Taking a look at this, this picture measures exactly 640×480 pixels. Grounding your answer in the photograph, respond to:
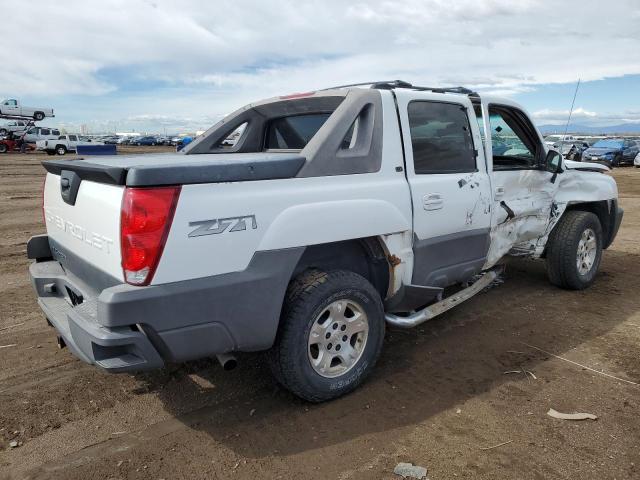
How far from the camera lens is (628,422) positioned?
3.04 metres

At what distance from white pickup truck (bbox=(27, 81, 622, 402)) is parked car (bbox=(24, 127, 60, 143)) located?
1595 inches

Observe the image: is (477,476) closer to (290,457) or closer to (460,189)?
(290,457)

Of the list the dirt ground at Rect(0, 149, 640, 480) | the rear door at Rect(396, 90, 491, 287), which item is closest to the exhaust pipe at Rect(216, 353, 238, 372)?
the dirt ground at Rect(0, 149, 640, 480)

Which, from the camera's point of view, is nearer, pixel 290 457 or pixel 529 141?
pixel 290 457

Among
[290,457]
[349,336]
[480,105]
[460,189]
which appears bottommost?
[290,457]

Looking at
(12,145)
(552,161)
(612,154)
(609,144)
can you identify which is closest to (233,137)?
(552,161)

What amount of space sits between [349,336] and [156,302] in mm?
1314

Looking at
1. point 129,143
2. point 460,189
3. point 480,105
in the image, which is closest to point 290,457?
point 460,189

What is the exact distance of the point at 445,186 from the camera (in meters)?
3.77

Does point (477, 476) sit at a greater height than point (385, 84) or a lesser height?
lesser

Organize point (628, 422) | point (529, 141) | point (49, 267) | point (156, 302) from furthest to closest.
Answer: point (529, 141)
point (49, 267)
point (628, 422)
point (156, 302)

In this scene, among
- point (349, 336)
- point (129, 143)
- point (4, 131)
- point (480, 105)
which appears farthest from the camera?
point (129, 143)

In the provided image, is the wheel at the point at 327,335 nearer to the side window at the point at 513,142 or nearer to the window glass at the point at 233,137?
the window glass at the point at 233,137

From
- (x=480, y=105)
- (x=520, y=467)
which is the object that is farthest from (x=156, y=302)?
(x=480, y=105)
